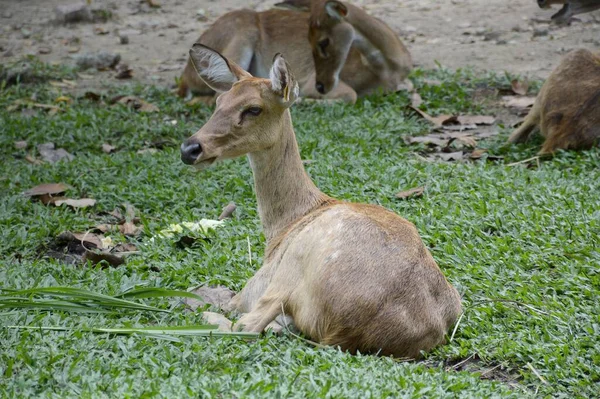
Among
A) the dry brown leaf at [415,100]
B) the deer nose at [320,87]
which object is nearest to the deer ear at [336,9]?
the deer nose at [320,87]

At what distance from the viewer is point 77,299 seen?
4273mm

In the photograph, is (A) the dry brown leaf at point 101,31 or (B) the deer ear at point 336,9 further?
(A) the dry brown leaf at point 101,31

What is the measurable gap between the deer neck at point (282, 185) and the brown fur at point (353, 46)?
15.4 feet

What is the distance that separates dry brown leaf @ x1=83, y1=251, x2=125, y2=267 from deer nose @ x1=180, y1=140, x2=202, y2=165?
3.51 ft

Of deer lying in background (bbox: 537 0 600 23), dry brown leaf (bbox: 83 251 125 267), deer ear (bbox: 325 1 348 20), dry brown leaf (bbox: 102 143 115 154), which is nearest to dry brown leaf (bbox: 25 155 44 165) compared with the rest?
dry brown leaf (bbox: 102 143 115 154)

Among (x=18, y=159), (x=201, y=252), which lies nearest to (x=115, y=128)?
(x=18, y=159)

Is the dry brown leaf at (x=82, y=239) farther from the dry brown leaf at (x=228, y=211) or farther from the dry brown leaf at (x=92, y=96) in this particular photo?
the dry brown leaf at (x=92, y=96)

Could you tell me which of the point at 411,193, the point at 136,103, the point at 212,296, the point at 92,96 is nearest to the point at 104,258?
the point at 212,296

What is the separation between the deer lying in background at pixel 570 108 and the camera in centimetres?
743

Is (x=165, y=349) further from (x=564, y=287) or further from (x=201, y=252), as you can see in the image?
(x=564, y=287)

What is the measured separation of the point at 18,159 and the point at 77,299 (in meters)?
3.94

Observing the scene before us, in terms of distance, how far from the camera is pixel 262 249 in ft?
18.6

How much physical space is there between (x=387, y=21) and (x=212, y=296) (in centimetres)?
825

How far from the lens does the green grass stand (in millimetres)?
3670
